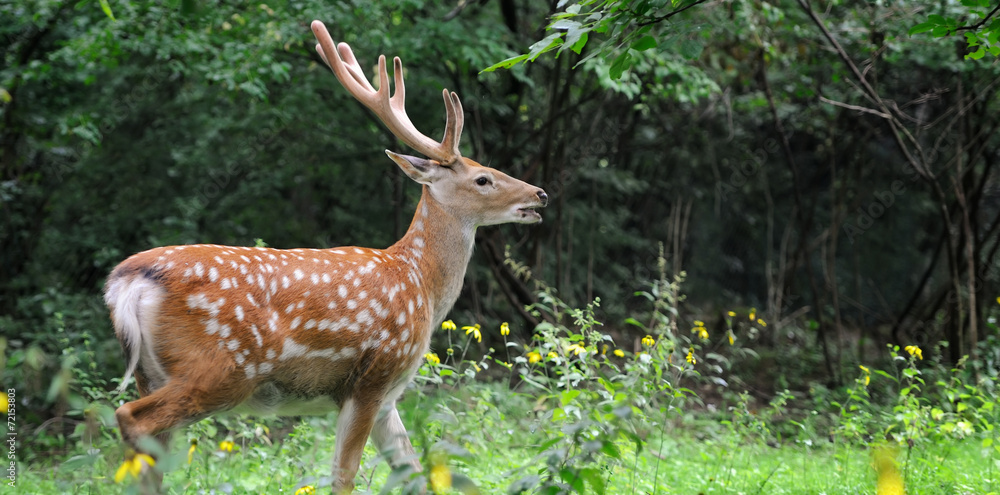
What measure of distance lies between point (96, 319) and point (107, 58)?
2.60 m

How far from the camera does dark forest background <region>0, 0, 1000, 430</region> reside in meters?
6.96

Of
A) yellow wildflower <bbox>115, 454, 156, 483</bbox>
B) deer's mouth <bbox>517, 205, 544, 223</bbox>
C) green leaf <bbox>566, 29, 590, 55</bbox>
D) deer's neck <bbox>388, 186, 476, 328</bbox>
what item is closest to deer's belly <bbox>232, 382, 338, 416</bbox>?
deer's neck <bbox>388, 186, 476, 328</bbox>

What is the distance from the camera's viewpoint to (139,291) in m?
2.95

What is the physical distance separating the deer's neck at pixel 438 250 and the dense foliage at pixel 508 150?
2.31 m

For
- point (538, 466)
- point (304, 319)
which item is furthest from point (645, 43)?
point (538, 466)

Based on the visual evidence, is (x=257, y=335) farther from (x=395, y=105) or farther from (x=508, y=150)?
(x=508, y=150)

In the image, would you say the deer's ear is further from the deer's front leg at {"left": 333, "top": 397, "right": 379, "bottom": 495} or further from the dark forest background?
the dark forest background

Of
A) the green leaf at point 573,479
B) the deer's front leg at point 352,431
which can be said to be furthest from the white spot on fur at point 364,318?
the green leaf at point 573,479

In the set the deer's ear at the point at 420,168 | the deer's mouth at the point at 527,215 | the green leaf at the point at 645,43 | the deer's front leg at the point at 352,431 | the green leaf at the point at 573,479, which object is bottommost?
the deer's front leg at the point at 352,431

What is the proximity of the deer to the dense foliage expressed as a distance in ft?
7.71

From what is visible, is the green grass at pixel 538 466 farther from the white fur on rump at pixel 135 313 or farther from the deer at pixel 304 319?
the white fur on rump at pixel 135 313

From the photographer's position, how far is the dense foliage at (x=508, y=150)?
6949 millimetres

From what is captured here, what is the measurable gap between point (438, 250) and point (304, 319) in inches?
38.5

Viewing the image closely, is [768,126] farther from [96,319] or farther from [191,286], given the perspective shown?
[191,286]
